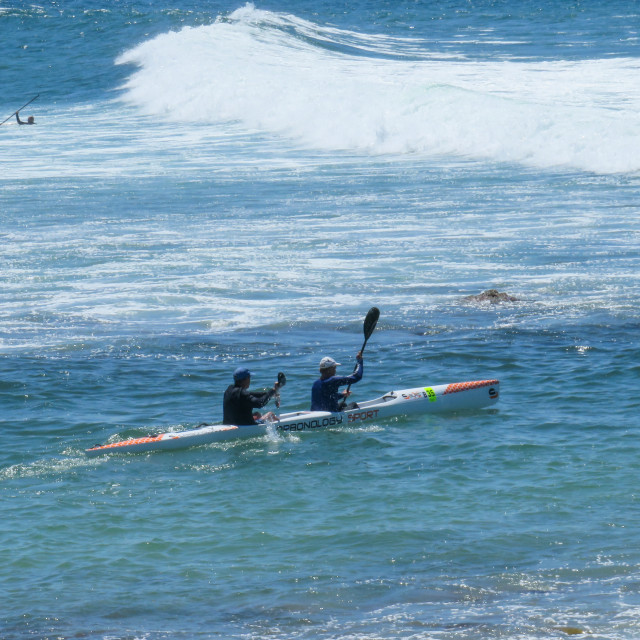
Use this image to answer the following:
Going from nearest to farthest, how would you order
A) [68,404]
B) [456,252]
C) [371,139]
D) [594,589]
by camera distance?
[594,589] → [68,404] → [456,252] → [371,139]

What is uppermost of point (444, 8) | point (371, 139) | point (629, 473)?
point (444, 8)

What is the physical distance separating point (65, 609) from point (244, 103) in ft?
120

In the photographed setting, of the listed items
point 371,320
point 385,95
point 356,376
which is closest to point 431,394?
point 356,376

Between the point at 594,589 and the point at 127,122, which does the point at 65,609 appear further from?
the point at 127,122

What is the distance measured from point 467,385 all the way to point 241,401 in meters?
2.98

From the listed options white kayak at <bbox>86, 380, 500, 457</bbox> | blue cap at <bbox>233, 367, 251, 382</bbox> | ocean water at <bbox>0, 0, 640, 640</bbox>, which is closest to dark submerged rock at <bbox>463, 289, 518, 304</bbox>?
ocean water at <bbox>0, 0, 640, 640</bbox>

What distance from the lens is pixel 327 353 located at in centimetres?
1803

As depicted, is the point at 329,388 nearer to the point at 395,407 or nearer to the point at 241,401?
the point at 395,407

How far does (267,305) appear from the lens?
68.4 ft

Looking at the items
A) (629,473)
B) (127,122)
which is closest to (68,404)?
(629,473)

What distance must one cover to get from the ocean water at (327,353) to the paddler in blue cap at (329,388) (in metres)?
0.60

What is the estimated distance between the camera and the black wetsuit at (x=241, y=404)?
14.8 metres

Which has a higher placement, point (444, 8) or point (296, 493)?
point (444, 8)

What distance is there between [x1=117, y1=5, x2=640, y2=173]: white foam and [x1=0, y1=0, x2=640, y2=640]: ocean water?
176 mm
